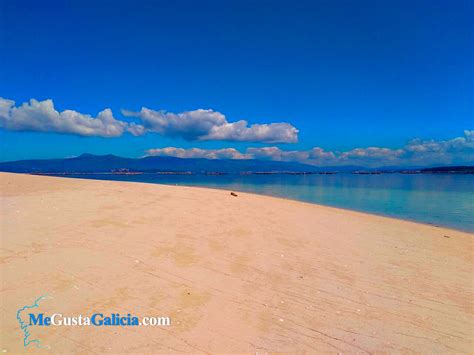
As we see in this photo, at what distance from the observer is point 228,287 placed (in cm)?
488

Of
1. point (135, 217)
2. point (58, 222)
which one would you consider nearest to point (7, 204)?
point (58, 222)

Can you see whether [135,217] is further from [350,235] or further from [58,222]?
[350,235]

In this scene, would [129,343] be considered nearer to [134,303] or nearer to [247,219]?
[134,303]

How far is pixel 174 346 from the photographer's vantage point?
129 inches

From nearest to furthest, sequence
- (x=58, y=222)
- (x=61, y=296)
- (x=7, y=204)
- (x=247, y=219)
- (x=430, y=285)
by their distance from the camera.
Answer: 1. (x=61, y=296)
2. (x=430, y=285)
3. (x=58, y=222)
4. (x=7, y=204)
5. (x=247, y=219)

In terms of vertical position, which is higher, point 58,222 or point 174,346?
point 58,222

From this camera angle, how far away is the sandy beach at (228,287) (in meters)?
3.51

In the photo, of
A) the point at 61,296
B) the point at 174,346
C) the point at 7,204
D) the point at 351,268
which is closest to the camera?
the point at 174,346

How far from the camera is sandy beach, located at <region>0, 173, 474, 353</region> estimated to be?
3.51 metres

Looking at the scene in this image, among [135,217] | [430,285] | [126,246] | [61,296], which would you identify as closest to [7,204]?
[135,217]

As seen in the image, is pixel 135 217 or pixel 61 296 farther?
pixel 135 217

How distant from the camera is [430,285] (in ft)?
18.2

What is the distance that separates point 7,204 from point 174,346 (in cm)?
1096

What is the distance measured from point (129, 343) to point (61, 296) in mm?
1565
